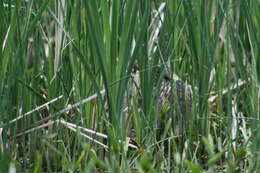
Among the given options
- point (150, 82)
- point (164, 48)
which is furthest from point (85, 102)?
point (164, 48)

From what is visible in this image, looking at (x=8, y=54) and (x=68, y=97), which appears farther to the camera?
(x=68, y=97)

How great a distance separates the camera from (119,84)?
78.4 inches

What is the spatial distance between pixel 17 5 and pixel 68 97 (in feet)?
1.24

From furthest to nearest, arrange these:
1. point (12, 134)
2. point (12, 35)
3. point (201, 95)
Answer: point (201, 95) < point (12, 134) < point (12, 35)

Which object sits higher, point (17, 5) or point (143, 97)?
point (17, 5)

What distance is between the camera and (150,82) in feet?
7.04

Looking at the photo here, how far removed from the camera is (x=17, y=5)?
76.4 inches

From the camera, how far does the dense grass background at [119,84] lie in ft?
6.47

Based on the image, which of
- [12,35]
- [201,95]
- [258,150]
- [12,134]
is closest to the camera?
[258,150]

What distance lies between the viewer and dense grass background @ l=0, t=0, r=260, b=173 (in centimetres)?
197

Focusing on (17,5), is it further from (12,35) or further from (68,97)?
(68,97)

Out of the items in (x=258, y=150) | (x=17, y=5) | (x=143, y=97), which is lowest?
(x=258, y=150)

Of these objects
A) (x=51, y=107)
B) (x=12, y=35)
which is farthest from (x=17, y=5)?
(x=51, y=107)

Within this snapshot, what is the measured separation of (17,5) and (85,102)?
0.39 m
